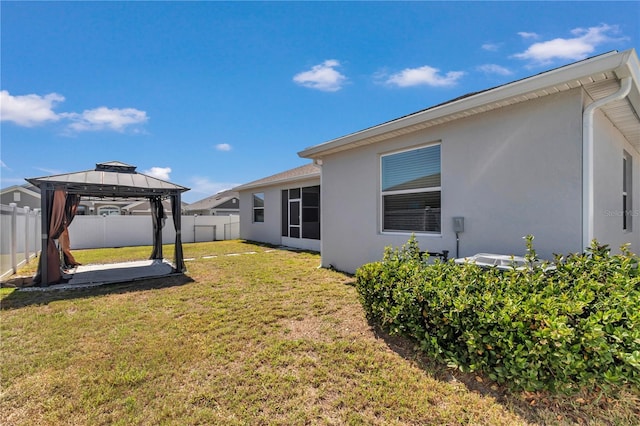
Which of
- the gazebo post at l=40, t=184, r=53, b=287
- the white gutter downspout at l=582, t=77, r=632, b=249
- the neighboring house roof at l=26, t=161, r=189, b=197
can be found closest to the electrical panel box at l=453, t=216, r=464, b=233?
the white gutter downspout at l=582, t=77, r=632, b=249

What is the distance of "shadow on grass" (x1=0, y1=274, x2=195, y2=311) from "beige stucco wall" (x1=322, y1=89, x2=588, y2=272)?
5.27 metres

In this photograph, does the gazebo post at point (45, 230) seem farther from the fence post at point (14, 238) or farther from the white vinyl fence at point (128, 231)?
the white vinyl fence at point (128, 231)

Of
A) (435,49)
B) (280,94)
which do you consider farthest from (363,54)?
(280,94)

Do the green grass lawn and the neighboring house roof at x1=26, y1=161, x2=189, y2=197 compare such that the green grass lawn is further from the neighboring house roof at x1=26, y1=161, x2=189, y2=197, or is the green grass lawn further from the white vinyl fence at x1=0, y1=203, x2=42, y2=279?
the white vinyl fence at x1=0, y1=203, x2=42, y2=279

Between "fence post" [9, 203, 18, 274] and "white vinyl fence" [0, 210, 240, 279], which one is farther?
"fence post" [9, 203, 18, 274]

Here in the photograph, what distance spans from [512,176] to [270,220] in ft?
39.1

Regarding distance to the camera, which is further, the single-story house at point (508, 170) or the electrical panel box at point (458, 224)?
the electrical panel box at point (458, 224)

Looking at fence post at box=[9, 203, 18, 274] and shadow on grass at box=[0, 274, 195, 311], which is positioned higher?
fence post at box=[9, 203, 18, 274]

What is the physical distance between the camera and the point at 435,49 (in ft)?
22.4

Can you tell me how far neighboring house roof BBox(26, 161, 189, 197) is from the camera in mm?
6780

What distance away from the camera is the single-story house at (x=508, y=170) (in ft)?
11.9

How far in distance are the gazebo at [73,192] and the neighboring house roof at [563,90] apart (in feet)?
19.9

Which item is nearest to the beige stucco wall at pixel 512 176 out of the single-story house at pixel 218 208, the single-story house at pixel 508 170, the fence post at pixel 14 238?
the single-story house at pixel 508 170

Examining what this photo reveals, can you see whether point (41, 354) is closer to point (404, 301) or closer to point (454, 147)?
point (404, 301)
